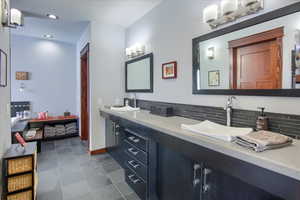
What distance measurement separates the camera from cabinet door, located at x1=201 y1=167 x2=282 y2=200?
968mm

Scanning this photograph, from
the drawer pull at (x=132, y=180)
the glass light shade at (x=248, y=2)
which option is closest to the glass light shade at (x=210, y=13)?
the glass light shade at (x=248, y=2)

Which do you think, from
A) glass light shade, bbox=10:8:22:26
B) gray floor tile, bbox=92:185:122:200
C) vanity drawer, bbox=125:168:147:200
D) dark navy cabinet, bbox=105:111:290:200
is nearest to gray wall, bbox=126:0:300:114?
dark navy cabinet, bbox=105:111:290:200

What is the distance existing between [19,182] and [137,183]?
4.00 ft

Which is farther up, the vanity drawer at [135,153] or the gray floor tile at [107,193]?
the vanity drawer at [135,153]

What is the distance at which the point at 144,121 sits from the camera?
6.29ft

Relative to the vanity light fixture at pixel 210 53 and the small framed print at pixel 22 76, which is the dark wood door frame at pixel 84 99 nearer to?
the small framed print at pixel 22 76

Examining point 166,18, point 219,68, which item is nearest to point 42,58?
point 166,18

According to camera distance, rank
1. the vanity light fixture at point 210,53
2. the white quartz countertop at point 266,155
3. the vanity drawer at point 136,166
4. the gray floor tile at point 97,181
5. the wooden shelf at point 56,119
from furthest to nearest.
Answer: the wooden shelf at point 56,119
the gray floor tile at point 97,181
the vanity drawer at point 136,166
the vanity light fixture at point 210,53
the white quartz countertop at point 266,155

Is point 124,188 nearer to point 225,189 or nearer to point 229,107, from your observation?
point 225,189

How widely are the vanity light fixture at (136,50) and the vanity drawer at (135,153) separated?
5.33 ft

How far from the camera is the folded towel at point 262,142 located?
95cm

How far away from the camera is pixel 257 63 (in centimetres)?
144

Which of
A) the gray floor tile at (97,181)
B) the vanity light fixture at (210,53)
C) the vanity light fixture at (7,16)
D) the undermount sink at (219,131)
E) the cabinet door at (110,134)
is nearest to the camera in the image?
the undermount sink at (219,131)

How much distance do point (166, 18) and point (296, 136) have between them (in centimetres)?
209
